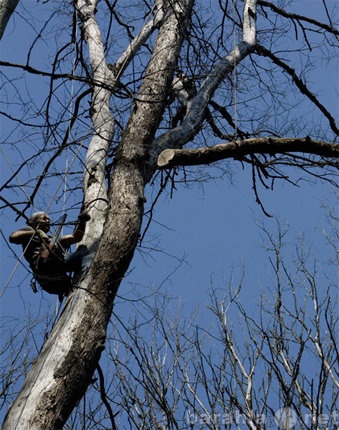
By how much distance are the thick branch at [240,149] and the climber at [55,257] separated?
2.05 ft

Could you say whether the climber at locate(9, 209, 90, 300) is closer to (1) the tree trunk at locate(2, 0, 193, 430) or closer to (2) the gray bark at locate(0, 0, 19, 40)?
(1) the tree trunk at locate(2, 0, 193, 430)

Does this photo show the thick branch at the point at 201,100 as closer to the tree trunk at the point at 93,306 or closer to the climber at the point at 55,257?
the tree trunk at the point at 93,306

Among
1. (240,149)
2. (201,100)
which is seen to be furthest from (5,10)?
(201,100)

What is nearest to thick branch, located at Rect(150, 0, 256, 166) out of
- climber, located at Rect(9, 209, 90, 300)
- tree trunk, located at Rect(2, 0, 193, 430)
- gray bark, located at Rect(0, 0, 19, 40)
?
tree trunk, located at Rect(2, 0, 193, 430)

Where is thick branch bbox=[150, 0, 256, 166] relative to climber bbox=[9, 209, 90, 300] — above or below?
above

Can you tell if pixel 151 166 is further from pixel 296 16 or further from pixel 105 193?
pixel 296 16

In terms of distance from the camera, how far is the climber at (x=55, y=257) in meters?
3.56

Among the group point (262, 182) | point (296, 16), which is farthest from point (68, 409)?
point (296, 16)

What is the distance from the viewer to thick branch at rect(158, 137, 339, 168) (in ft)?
12.8

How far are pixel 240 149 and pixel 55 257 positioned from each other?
130 cm

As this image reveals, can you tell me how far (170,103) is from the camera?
5.25 metres

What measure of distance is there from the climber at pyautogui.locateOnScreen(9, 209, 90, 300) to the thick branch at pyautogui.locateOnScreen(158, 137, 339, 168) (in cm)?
62

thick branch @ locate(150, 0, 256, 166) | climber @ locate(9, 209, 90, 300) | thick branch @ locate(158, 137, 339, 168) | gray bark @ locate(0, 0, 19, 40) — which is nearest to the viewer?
gray bark @ locate(0, 0, 19, 40)

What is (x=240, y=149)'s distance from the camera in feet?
12.9
